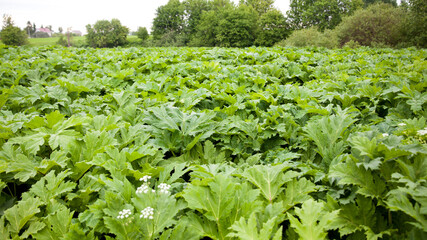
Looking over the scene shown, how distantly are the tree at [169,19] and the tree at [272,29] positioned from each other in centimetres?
3078

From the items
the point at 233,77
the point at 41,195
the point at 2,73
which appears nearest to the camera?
the point at 41,195

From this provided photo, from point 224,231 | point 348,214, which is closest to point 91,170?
point 224,231

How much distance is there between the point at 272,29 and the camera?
54344 mm

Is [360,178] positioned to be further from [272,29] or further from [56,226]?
[272,29]

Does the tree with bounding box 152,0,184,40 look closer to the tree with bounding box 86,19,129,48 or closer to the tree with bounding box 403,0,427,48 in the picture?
the tree with bounding box 86,19,129,48

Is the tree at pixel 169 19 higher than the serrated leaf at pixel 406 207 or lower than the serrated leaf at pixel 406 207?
higher

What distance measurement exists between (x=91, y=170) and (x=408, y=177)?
2103 mm

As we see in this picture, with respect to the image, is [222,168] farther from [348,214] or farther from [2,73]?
[2,73]

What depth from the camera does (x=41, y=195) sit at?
1.49 meters

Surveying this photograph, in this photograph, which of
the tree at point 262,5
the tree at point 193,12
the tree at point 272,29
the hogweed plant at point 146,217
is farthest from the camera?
the tree at point 193,12

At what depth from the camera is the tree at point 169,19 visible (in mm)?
73938

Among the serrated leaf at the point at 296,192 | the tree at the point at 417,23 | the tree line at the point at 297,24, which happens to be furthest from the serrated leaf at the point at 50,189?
the tree at the point at 417,23

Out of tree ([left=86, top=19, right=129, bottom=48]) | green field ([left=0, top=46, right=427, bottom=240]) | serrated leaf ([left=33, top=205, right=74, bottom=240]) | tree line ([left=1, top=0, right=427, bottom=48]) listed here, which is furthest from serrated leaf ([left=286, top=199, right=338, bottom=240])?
tree ([left=86, top=19, right=129, bottom=48])

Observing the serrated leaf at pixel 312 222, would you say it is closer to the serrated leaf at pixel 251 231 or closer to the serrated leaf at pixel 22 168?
the serrated leaf at pixel 251 231
